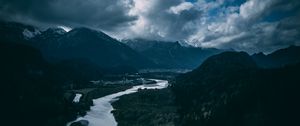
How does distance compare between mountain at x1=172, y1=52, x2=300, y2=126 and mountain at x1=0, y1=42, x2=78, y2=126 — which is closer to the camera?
mountain at x1=172, y1=52, x2=300, y2=126

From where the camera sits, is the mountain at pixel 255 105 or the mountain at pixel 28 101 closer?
the mountain at pixel 255 105

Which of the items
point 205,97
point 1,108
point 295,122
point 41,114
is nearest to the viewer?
point 295,122

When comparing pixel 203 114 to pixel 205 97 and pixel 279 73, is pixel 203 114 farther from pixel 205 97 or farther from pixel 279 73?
pixel 279 73

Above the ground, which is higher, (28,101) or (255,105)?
(28,101)

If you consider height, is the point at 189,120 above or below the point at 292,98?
below

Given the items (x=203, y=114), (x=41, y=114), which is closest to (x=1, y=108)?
(x=41, y=114)

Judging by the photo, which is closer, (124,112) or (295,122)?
(295,122)

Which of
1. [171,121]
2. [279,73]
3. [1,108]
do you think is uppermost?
[279,73]

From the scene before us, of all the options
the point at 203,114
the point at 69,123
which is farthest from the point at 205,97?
the point at 69,123

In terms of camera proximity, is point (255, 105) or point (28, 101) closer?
point (255, 105)

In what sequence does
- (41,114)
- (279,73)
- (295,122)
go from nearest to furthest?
(295,122), (41,114), (279,73)
